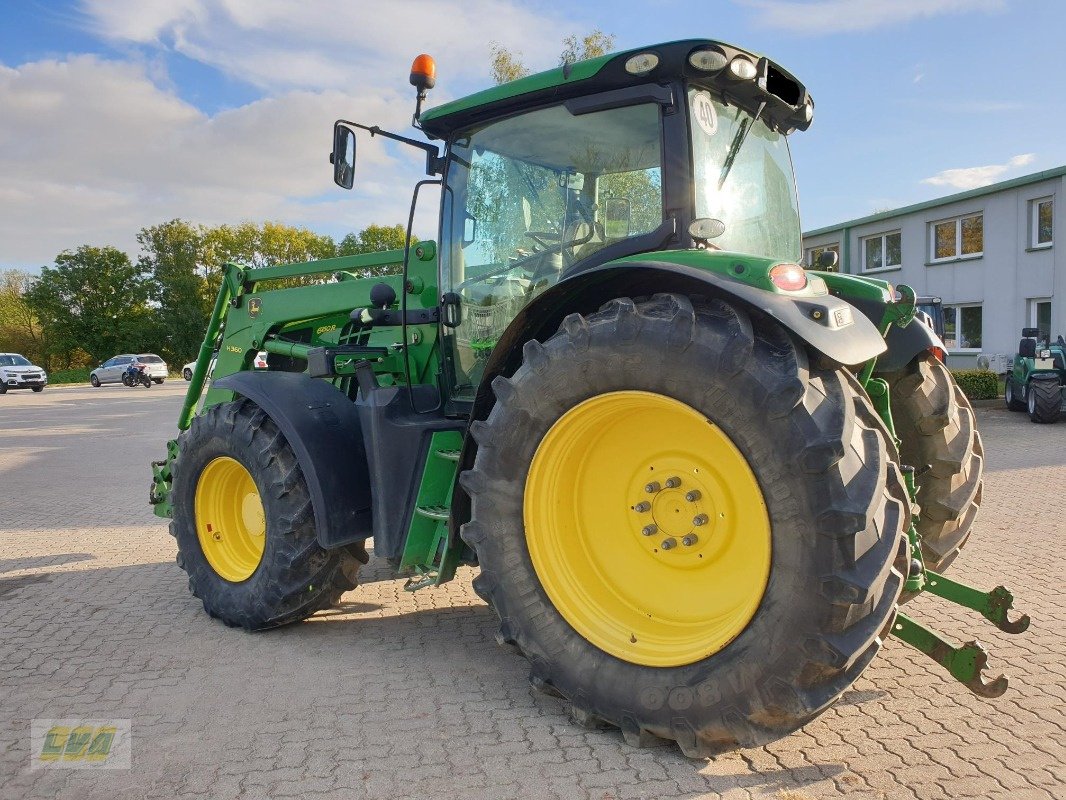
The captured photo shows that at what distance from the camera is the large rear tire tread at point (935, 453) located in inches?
144

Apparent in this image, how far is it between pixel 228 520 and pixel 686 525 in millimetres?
2766

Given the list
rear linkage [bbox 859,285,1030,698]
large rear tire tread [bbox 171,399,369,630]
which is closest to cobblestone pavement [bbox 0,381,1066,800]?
large rear tire tread [bbox 171,399,369,630]

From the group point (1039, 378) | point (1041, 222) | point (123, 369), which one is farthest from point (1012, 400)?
point (123, 369)

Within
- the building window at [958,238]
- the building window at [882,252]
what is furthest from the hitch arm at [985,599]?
the building window at [882,252]

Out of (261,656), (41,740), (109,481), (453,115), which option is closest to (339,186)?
(453,115)

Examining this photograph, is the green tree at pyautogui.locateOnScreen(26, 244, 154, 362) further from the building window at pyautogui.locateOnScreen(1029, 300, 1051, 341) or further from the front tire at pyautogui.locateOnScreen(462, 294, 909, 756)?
the front tire at pyautogui.locateOnScreen(462, 294, 909, 756)

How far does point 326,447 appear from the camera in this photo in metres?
3.95

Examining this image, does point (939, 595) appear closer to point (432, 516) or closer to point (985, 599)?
point (985, 599)

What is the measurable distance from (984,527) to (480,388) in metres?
4.82

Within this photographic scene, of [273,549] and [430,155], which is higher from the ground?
[430,155]

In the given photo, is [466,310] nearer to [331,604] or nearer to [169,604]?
[331,604]

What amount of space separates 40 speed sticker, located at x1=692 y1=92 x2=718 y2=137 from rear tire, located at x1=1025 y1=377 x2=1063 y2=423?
13.4 meters

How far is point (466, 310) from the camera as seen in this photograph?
3951 millimetres

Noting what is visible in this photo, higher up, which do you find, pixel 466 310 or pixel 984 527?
pixel 466 310
